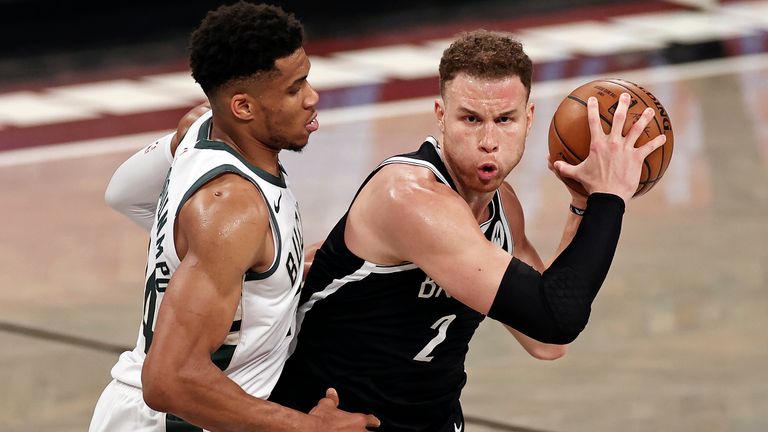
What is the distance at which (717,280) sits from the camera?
7.43m

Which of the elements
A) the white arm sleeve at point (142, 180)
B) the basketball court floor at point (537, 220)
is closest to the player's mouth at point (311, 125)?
the white arm sleeve at point (142, 180)

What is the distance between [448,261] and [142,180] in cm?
125

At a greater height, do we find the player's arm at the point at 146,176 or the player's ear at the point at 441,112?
the player's ear at the point at 441,112

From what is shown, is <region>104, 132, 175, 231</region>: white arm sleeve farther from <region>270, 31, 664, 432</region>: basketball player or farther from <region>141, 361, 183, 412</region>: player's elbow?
<region>141, 361, 183, 412</region>: player's elbow

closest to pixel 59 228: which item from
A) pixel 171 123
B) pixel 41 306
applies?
pixel 41 306

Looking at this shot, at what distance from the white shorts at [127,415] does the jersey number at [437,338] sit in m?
0.67

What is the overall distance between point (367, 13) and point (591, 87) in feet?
30.6

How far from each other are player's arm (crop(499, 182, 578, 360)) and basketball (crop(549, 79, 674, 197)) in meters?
0.43

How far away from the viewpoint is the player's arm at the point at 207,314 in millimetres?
3377

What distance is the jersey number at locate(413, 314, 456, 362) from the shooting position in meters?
3.97

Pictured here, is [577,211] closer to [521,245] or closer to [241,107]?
[521,245]

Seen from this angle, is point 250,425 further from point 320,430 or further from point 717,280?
point 717,280

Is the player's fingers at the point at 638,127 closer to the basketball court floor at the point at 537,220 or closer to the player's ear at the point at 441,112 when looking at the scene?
the player's ear at the point at 441,112

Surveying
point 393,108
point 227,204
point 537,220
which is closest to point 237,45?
point 227,204
